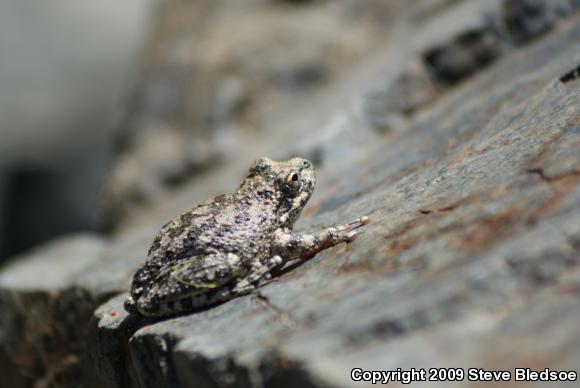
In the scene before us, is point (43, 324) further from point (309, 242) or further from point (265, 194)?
point (309, 242)

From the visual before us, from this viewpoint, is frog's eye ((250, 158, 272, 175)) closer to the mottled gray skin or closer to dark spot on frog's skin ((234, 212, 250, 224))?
the mottled gray skin

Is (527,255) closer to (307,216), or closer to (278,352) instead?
(278,352)

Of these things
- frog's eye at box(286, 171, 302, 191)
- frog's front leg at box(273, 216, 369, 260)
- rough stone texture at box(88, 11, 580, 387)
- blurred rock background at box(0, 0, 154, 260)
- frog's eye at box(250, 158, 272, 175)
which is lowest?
rough stone texture at box(88, 11, 580, 387)

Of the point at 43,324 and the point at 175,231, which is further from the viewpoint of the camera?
the point at 43,324

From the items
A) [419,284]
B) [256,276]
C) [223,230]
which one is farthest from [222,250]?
[419,284]

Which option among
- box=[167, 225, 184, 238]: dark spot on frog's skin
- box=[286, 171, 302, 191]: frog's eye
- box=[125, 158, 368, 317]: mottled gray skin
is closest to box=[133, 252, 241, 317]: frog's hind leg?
box=[125, 158, 368, 317]: mottled gray skin

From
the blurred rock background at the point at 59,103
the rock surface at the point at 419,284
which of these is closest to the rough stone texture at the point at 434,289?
the rock surface at the point at 419,284

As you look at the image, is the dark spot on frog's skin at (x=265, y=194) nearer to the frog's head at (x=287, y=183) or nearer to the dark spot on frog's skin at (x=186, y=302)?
the frog's head at (x=287, y=183)
